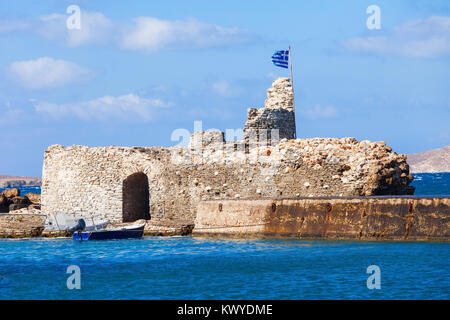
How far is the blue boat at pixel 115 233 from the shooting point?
82.2 feet

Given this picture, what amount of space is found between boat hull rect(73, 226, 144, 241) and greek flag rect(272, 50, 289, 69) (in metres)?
8.30

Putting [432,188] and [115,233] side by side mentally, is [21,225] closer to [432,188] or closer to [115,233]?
[115,233]

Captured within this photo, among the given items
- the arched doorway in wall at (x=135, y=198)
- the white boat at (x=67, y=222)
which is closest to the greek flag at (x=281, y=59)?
the arched doorway in wall at (x=135, y=198)

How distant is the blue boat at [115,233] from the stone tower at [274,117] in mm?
4659

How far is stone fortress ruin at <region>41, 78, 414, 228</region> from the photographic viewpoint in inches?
897

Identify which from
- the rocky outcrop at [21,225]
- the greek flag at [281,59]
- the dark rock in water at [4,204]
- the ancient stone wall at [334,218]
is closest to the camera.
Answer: the ancient stone wall at [334,218]

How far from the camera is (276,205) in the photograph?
69.4ft

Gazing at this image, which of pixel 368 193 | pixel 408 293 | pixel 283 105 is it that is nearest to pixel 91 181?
pixel 283 105

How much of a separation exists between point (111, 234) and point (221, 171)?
4086 millimetres

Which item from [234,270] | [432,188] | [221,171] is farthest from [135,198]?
[432,188]

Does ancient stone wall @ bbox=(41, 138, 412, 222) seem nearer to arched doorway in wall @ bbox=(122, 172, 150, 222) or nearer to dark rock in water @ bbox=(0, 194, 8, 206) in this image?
arched doorway in wall @ bbox=(122, 172, 150, 222)

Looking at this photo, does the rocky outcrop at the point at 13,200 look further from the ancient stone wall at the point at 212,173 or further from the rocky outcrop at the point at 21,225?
the ancient stone wall at the point at 212,173
